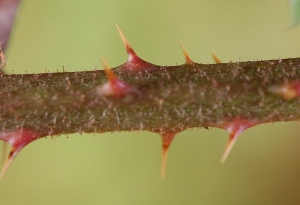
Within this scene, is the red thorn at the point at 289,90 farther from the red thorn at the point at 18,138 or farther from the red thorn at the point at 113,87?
the red thorn at the point at 18,138

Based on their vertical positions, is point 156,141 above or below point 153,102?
above

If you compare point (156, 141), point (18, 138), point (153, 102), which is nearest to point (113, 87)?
point (153, 102)

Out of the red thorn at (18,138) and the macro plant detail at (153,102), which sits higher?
the macro plant detail at (153,102)

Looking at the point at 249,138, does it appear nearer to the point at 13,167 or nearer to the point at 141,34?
the point at 141,34

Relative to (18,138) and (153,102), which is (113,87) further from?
(18,138)

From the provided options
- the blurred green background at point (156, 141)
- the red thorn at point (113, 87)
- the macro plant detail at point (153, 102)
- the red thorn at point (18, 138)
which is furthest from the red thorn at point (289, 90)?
the blurred green background at point (156, 141)

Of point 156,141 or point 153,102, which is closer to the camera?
point 153,102

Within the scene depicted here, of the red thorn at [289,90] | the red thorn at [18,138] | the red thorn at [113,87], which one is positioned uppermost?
the red thorn at [113,87]

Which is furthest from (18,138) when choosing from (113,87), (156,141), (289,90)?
(156,141)
